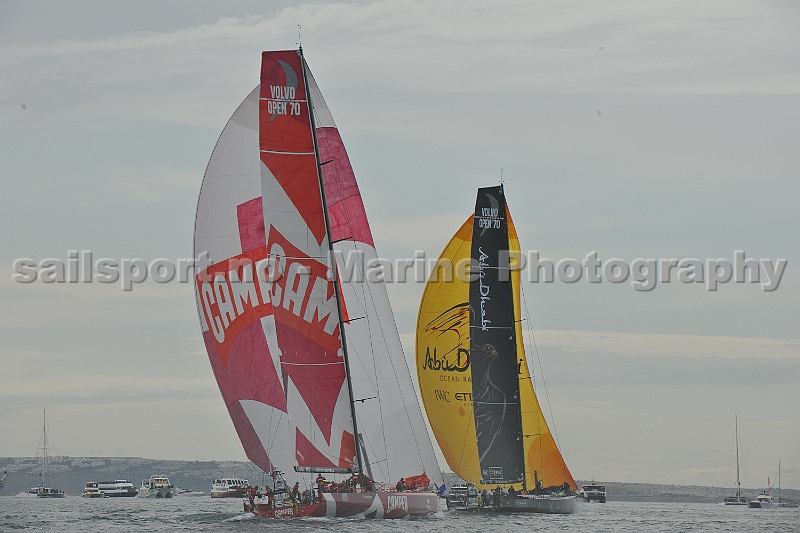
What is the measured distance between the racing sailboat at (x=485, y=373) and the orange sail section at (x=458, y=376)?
3 cm

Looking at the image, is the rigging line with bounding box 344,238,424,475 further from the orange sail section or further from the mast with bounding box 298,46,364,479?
the orange sail section

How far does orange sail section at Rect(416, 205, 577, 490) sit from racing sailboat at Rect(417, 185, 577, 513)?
33 millimetres

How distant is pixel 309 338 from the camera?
30734 millimetres

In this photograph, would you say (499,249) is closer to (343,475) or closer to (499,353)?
(499,353)

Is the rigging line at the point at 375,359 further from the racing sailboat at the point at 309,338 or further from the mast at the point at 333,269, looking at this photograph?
the mast at the point at 333,269

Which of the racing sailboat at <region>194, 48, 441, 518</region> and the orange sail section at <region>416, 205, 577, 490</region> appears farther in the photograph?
the orange sail section at <region>416, 205, 577, 490</region>

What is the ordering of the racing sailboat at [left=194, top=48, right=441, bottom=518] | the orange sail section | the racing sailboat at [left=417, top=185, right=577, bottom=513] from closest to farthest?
the racing sailboat at [left=194, top=48, right=441, bottom=518]
the racing sailboat at [left=417, top=185, right=577, bottom=513]
the orange sail section

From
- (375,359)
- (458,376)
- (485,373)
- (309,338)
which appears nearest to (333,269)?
(309,338)

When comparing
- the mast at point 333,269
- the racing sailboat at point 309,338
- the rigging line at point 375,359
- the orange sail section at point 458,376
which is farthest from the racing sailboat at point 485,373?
the mast at point 333,269

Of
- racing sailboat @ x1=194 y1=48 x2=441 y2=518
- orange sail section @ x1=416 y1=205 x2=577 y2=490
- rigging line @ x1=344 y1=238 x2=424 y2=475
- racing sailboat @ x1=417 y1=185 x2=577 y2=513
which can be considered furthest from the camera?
orange sail section @ x1=416 y1=205 x2=577 y2=490

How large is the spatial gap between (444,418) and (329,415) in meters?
9.25

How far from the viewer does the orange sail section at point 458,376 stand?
128 feet

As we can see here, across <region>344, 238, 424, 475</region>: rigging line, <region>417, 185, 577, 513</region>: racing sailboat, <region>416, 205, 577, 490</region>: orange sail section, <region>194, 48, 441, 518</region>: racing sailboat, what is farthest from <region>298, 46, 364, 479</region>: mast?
<region>416, 205, 577, 490</region>: orange sail section

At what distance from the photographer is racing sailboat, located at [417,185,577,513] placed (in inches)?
1513
